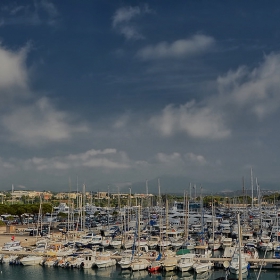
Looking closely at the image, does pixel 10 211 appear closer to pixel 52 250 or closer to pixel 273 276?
pixel 52 250

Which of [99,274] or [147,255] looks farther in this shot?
[147,255]

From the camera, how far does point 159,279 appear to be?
31.7m

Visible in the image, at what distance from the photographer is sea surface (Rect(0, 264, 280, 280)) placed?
32.3 metres

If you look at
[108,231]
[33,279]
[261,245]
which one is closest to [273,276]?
[261,245]

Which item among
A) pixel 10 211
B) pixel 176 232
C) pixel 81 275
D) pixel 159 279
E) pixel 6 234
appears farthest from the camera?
pixel 10 211

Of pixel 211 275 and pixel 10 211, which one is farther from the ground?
pixel 10 211

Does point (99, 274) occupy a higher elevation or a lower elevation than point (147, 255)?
lower

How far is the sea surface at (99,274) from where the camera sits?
3234 cm

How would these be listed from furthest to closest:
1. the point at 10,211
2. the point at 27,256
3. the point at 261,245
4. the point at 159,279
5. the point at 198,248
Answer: the point at 10,211, the point at 261,245, the point at 198,248, the point at 27,256, the point at 159,279

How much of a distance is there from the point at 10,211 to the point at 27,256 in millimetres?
30295

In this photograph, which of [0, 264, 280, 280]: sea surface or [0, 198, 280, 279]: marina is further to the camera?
[0, 198, 280, 279]: marina

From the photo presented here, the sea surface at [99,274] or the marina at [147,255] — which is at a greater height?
the marina at [147,255]

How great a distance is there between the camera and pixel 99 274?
111ft

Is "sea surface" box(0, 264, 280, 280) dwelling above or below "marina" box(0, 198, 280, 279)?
below
